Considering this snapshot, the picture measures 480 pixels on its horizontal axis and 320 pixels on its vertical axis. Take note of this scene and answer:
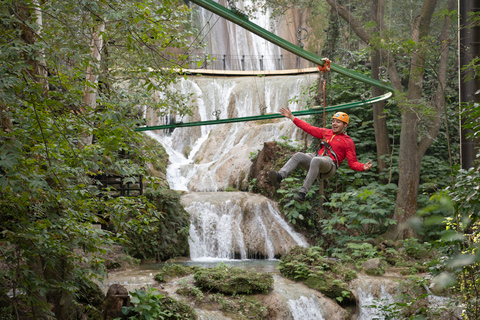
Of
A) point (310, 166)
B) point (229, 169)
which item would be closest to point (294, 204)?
point (229, 169)

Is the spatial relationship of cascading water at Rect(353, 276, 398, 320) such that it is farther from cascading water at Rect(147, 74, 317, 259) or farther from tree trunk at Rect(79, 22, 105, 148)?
tree trunk at Rect(79, 22, 105, 148)

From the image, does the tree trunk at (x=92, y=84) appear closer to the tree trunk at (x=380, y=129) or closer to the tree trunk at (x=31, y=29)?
the tree trunk at (x=31, y=29)

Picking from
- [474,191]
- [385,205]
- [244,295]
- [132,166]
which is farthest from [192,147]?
[474,191]

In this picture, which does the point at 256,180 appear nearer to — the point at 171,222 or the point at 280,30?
the point at 171,222

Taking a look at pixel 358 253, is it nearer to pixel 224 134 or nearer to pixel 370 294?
pixel 370 294

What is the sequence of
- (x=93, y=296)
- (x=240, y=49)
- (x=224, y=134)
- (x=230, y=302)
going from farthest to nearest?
(x=240, y=49) < (x=224, y=134) < (x=230, y=302) < (x=93, y=296)

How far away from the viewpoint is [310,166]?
444cm

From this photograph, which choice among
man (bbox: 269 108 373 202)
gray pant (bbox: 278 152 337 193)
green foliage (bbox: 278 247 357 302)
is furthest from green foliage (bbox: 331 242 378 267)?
gray pant (bbox: 278 152 337 193)

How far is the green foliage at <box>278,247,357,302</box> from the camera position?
7.52 metres

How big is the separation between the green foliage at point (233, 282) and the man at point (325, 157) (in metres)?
A: 3.19

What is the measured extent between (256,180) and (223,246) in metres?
2.73

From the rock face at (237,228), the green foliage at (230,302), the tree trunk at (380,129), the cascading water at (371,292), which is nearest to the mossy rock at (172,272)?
the green foliage at (230,302)

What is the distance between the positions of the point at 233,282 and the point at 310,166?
353cm

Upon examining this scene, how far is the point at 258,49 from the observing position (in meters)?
24.5
